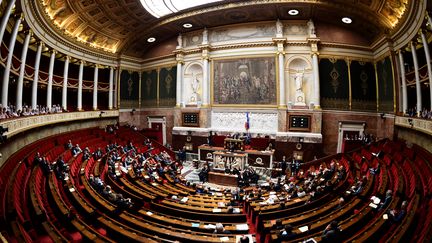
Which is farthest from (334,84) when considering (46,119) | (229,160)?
(46,119)

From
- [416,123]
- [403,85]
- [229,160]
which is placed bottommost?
[229,160]

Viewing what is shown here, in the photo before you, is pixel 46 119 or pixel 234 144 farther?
pixel 234 144

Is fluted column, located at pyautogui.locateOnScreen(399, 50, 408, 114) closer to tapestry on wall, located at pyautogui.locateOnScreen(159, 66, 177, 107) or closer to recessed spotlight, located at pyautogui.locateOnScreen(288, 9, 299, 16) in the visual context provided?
recessed spotlight, located at pyautogui.locateOnScreen(288, 9, 299, 16)

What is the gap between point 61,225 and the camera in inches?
199

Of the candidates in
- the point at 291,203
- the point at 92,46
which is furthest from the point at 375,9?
the point at 92,46

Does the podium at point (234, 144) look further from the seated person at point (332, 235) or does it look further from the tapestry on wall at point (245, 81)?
the seated person at point (332, 235)

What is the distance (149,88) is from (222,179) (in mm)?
13227

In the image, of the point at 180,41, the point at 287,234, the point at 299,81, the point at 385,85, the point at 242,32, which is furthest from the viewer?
the point at 180,41

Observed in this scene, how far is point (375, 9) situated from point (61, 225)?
17.9 metres

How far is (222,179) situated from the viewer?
1338 cm

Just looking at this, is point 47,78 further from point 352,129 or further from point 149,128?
point 352,129

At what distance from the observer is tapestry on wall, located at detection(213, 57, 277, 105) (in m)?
17.4

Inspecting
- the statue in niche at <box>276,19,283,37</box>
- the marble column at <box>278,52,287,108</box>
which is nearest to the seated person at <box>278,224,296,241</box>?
the marble column at <box>278,52,287,108</box>

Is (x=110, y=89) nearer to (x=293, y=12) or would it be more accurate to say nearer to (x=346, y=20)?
(x=293, y=12)
